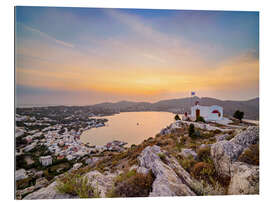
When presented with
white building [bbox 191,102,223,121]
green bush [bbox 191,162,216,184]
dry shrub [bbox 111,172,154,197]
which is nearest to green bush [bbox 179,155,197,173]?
green bush [bbox 191,162,216,184]

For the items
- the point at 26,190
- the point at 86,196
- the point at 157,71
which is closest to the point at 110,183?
the point at 86,196

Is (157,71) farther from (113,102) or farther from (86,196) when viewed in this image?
(86,196)

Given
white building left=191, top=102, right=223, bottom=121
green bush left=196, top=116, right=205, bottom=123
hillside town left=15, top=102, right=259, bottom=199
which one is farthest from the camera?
green bush left=196, top=116, right=205, bottom=123

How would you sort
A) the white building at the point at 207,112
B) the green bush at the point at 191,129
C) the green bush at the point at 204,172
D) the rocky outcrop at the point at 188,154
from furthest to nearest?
the green bush at the point at 191,129 < the white building at the point at 207,112 < the rocky outcrop at the point at 188,154 < the green bush at the point at 204,172

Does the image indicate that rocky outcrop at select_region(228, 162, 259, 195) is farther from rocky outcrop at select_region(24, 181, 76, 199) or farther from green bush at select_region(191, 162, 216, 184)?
rocky outcrop at select_region(24, 181, 76, 199)

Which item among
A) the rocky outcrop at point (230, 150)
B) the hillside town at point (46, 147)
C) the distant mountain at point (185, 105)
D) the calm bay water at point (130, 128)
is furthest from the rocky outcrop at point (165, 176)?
the distant mountain at point (185, 105)

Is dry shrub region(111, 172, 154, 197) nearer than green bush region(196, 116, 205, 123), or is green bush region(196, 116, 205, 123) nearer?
dry shrub region(111, 172, 154, 197)

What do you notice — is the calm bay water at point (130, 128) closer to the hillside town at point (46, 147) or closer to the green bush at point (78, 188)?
the hillside town at point (46, 147)
